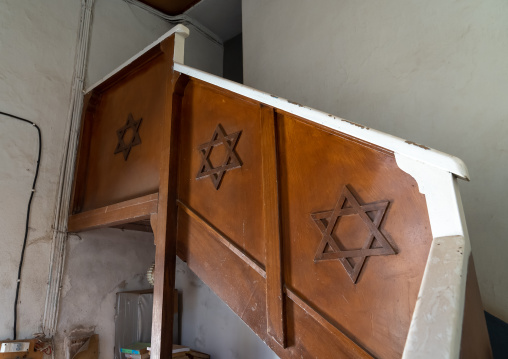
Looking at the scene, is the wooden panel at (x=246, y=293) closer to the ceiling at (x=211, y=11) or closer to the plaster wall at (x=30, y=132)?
the plaster wall at (x=30, y=132)

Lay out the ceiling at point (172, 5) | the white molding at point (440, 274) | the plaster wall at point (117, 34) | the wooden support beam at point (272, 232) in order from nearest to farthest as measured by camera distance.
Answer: the white molding at point (440, 274), the wooden support beam at point (272, 232), the plaster wall at point (117, 34), the ceiling at point (172, 5)

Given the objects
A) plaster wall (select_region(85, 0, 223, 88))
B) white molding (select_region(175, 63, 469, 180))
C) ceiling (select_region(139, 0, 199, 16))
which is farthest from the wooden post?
ceiling (select_region(139, 0, 199, 16))

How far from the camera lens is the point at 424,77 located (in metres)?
2.29

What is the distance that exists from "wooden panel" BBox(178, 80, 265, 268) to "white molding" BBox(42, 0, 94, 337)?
135 centimetres

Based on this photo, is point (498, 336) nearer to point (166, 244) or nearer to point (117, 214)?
point (166, 244)

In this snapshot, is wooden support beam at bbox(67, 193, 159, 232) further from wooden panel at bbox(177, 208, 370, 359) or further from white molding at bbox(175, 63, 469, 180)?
white molding at bbox(175, 63, 469, 180)

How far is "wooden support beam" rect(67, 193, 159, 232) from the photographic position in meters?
2.08

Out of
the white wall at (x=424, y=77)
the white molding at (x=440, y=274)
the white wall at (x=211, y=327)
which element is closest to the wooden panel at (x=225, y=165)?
the white molding at (x=440, y=274)

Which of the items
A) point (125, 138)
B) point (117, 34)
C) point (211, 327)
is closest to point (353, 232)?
point (125, 138)

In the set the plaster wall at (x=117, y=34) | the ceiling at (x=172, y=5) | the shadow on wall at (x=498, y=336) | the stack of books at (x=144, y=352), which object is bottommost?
the stack of books at (x=144, y=352)

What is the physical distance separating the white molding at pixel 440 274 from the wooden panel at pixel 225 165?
28.4 inches

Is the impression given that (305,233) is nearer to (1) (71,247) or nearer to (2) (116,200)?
(2) (116,200)

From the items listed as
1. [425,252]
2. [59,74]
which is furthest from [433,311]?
[59,74]

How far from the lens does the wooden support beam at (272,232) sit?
1.43m
